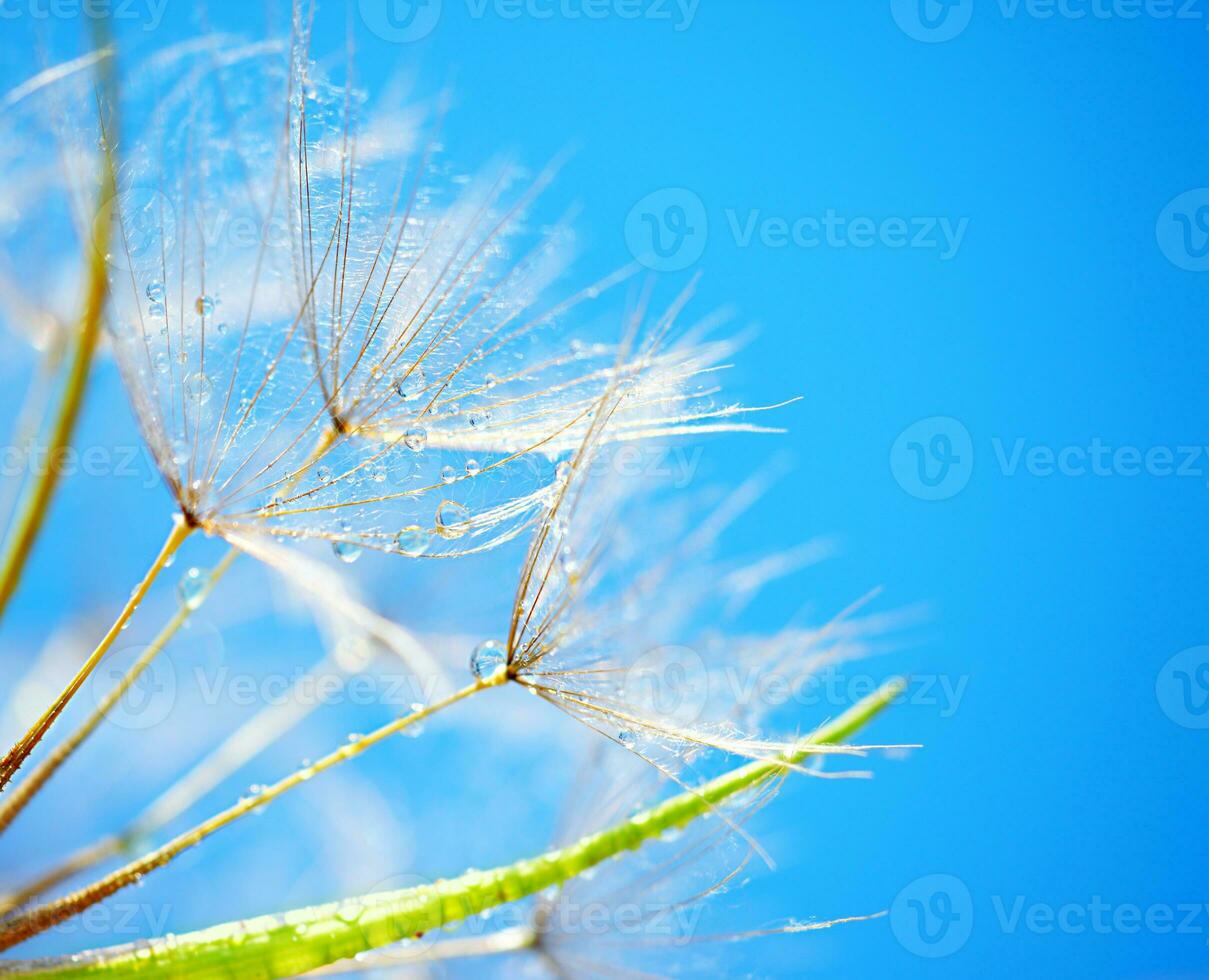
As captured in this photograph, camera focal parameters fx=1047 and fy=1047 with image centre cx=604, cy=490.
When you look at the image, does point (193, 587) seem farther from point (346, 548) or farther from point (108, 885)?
point (108, 885)

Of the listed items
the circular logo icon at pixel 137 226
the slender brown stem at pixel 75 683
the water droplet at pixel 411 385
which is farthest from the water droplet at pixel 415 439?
the circular logo icon at pixel 137 226

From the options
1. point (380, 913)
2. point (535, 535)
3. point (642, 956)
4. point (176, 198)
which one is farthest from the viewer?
point (642, 956)

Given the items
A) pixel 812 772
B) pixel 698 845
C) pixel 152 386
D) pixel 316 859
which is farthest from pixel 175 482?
pixel 316 859

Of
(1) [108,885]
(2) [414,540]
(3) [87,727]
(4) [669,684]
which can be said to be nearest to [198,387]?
(2) [414,540]

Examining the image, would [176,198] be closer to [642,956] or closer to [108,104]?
[108,104]

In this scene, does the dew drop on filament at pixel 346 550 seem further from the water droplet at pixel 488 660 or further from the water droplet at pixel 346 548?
the water droplet at pixel 488 660

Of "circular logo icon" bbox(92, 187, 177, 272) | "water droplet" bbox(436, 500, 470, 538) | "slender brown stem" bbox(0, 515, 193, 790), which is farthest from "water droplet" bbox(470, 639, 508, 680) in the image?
"circular logo icon" bbox(92, 187, 177, 272)
